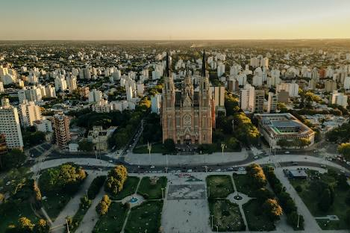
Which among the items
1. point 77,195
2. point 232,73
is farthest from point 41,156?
point 232,73

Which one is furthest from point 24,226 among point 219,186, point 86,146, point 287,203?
point 287,203

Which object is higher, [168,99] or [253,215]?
[168,99]

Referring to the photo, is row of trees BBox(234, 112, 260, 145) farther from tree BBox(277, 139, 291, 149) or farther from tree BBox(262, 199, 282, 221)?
tree BBox(262, 199, 282, 221)

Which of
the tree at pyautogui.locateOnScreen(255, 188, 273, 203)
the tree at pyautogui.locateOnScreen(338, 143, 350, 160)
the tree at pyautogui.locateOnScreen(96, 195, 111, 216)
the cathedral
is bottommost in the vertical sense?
the tree at pyautogui.locateOnScreen(96, 195, 111, 216)

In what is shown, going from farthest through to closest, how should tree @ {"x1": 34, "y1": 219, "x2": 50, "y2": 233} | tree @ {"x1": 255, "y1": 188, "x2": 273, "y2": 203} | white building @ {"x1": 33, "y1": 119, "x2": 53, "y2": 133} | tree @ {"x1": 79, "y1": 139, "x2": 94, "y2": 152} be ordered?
white building @ {"x1": 33, "y1": 119, "x2": 53, "y2": 133}
tree @ {"x1": 79, "y1": 139, "x2": 94, "y2": 152}
tree @ {"x1": 255, "y1": 188, "x2": 273, "y2": 203}
tree @ {"x1": 34, "y1": 219, "x2": 50, "y2": 233}

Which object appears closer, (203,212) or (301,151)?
(203,212)

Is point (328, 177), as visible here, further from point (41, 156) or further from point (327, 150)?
point (41, 156)

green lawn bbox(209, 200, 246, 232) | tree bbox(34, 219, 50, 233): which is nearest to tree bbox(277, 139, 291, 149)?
green lawn bbox(209, 200, 246, 232)

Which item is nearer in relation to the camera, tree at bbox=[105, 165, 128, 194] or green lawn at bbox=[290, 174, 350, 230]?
green lawn at bbox=[290, 174, 350, 230]
